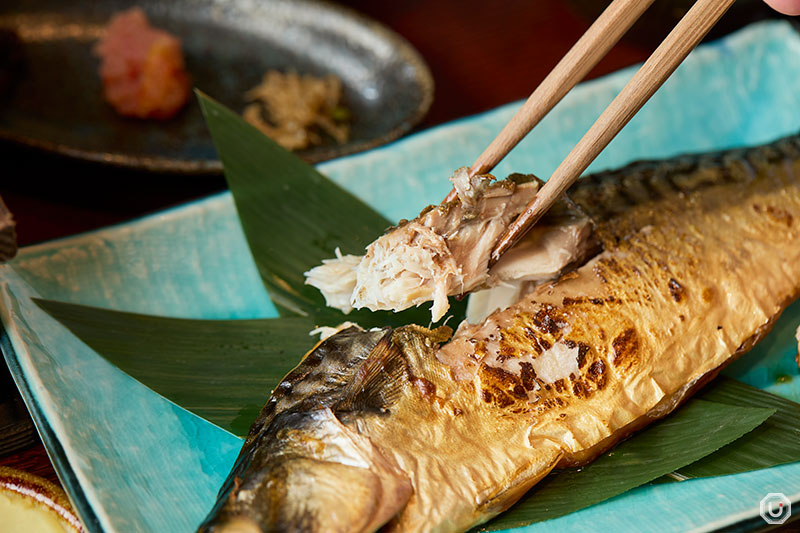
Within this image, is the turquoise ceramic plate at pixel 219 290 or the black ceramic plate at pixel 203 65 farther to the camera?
the black ceramic plate at pixel 203 65

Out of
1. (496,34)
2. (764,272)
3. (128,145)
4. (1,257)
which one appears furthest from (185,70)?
(764,272)

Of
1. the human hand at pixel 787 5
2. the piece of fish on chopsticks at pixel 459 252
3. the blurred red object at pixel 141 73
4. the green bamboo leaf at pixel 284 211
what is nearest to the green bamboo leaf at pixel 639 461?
the piece of fish on chopsticks at pixel 459 252

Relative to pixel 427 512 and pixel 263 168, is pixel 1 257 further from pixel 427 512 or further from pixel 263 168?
pixel 427 512

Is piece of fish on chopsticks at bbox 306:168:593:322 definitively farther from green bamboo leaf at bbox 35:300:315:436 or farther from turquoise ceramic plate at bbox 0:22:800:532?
turquoise ceramic plate at bbox 0:22:800:532

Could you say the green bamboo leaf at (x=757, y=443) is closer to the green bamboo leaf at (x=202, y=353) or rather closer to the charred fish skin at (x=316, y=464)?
the charred fish skin at (x=316, y=464)

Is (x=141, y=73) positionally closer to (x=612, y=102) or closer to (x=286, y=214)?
(x=286, y=214)

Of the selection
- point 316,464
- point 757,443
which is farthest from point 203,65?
point 757,443
